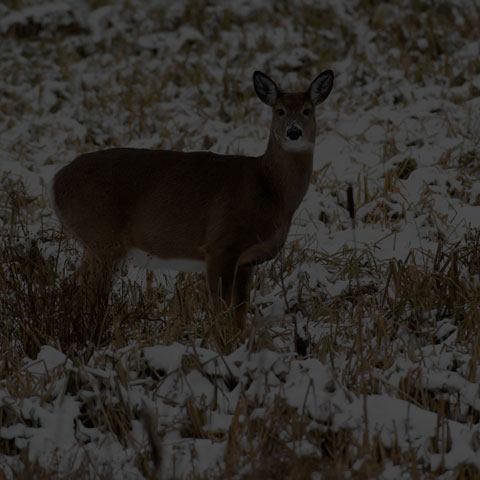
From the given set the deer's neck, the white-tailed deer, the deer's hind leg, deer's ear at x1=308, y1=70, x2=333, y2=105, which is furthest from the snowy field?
deer's ear at x1=308, y1=70, x2=333, y2=105

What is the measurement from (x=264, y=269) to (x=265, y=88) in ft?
3.99

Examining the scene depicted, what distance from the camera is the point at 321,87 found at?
652cm

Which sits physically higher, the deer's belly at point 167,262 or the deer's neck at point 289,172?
the deer's neck at point 289,172

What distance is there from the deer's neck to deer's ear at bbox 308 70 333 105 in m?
0.55

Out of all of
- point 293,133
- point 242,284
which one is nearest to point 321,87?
point 293,133

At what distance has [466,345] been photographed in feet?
15.4

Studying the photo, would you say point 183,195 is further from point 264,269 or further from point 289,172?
point 264,269

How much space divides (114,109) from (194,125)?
1.18m

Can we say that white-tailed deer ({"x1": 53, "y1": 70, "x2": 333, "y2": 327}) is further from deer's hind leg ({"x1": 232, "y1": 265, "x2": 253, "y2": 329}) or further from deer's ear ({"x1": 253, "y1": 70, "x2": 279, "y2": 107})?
deer's ear ({"x1": 253, "y1": 70, "x2": 279, "y2": 107})

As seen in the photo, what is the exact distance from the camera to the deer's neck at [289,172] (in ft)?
19.9

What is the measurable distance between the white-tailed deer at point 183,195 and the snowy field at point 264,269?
291mm

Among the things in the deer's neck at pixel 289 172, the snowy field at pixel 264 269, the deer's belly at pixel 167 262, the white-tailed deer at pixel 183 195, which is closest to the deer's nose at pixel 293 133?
the white-tailed deer at pixel 183 195

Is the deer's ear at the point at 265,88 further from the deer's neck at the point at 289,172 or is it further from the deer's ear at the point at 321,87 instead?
the deer's neck at the point at 289,172

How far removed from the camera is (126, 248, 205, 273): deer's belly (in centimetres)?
611
